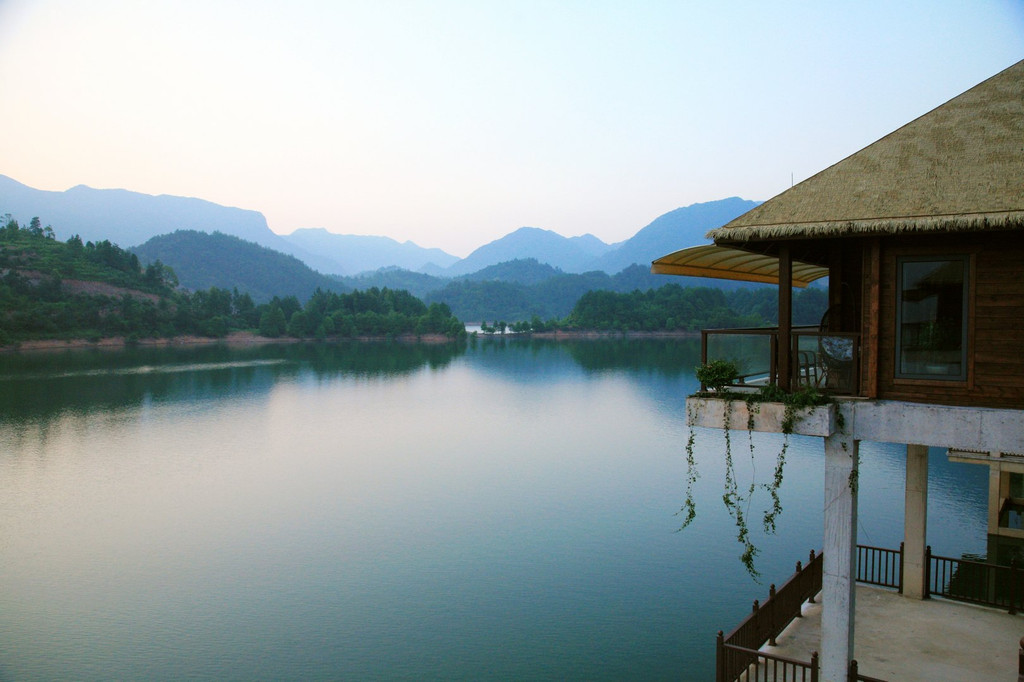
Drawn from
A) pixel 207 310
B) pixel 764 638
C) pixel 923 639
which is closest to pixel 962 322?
pixel 764 638

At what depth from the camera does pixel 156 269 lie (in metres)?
109

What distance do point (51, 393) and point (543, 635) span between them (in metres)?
41.3

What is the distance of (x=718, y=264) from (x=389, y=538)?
42.2ft

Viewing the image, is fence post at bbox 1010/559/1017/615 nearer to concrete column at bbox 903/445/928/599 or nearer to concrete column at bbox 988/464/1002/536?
concrete column at bbox 903/445/928/599

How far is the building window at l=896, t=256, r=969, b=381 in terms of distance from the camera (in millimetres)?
5906

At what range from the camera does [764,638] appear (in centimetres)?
842

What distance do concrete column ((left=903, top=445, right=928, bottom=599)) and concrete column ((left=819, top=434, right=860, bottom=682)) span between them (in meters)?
3.63

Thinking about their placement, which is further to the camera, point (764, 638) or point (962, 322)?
point (764, 638)

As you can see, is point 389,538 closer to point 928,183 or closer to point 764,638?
point 764,638

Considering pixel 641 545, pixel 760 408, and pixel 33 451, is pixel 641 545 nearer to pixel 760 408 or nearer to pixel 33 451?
pixel 760 408

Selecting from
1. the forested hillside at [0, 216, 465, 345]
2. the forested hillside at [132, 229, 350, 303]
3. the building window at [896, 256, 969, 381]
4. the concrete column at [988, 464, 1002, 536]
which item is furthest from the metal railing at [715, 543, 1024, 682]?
the forested hillside at [132, 229, 350, 303]

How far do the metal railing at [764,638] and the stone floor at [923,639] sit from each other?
17 cm

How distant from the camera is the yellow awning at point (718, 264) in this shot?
7.33 metres

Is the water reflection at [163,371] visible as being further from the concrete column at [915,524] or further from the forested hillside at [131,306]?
the concrete column at [915,524]
